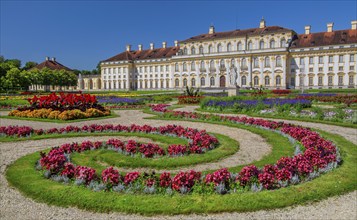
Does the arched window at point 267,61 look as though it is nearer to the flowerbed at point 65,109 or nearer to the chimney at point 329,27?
the chimney at point 329,27

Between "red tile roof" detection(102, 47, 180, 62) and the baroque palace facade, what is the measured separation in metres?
0.22

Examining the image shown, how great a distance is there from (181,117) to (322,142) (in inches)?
304

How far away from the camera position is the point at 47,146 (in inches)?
333

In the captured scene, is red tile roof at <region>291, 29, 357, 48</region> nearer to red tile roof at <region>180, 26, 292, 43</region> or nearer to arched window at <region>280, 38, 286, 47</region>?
arched window at <region>280, 38, 286, 47</region>

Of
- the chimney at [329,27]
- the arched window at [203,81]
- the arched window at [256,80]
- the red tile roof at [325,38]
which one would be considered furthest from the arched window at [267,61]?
the arched window at [203,81]

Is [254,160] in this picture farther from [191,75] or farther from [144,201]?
[191,75]

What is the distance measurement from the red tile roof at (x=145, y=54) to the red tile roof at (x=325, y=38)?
80.5 feet

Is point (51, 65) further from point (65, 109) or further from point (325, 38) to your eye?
point (65, 109)

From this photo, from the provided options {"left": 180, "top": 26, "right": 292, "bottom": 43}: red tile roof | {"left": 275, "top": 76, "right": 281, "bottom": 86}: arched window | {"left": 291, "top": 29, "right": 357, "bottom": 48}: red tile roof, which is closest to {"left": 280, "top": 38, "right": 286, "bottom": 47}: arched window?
{"left": 291, "top": 29, "right": 357, "bottom": 48}: red tile roof

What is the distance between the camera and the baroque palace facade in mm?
47781

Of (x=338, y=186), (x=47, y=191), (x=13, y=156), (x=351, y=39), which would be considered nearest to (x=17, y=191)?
(x=47, y=191)

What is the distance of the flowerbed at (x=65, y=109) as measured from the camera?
47.3 ft

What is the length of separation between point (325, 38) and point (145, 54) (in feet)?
119

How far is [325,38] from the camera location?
4912 centimetres
